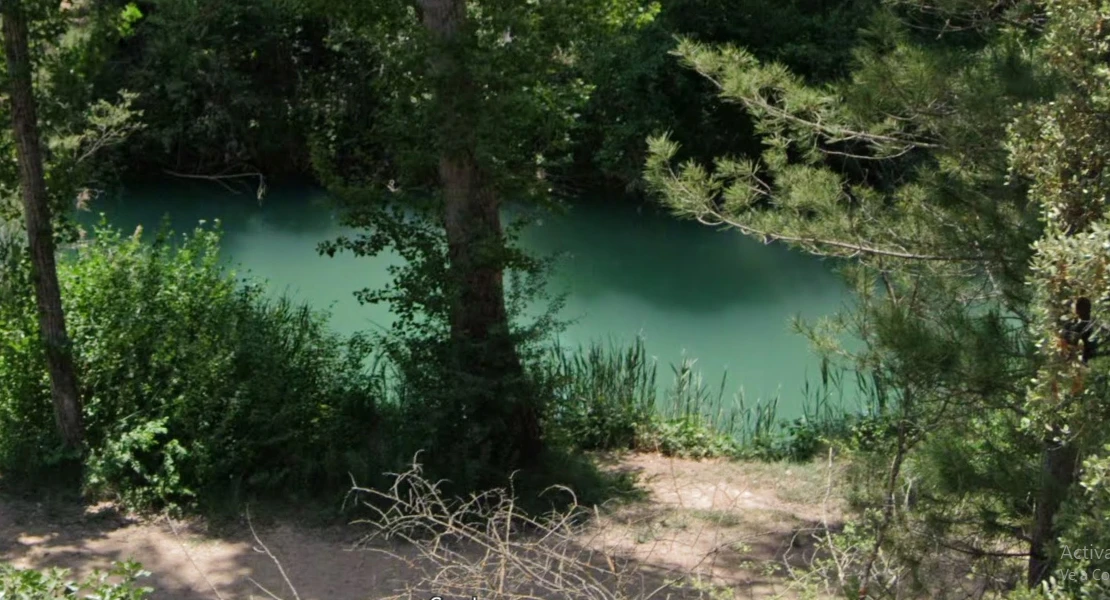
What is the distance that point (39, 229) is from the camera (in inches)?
285

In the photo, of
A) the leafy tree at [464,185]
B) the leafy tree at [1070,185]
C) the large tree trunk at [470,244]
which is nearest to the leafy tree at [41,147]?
the leafy tree at [464,185]

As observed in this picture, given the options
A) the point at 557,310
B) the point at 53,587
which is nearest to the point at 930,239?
the point at 557,310

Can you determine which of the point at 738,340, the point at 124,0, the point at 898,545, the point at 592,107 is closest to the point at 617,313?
the point at 738,340

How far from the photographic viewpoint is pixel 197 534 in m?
7.10

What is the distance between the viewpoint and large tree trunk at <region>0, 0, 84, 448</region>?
7.08m

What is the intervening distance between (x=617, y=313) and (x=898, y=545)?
10.3 meters

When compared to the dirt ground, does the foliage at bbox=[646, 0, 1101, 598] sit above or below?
above

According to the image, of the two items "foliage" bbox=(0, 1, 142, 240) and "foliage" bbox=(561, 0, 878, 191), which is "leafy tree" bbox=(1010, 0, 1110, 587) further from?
"foliage" bbox=(561, 0, 878, 191)

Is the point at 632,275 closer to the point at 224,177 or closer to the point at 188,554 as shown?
the point at 224,177

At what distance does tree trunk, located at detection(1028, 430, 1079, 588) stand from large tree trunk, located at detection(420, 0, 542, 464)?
3.59 metres

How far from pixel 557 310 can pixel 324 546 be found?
2.28 meters

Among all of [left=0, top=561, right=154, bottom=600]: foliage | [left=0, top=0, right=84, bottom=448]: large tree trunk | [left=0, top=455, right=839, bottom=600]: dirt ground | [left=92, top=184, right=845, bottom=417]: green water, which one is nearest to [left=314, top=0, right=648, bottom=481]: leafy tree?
[left=0, top=455, right=839, bottom=600]: dirt ground

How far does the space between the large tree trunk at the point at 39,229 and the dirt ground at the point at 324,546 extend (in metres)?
0.60

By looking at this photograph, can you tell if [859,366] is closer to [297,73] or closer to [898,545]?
[898,545]
